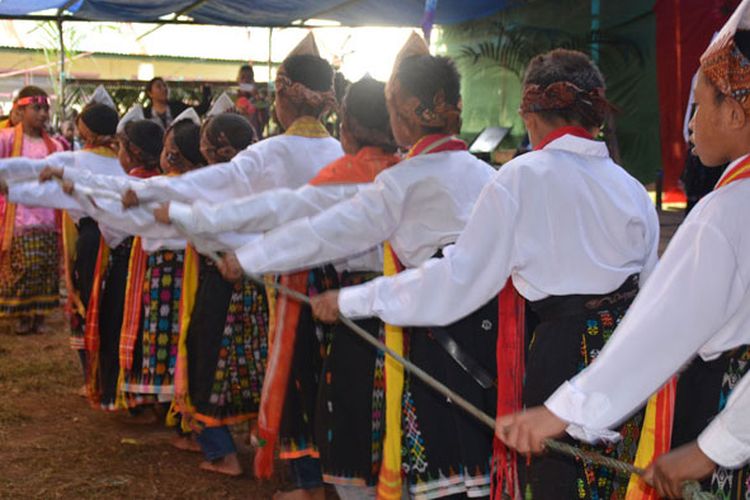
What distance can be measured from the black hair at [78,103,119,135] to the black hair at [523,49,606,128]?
10.5ft

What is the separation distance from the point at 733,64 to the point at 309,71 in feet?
7.67

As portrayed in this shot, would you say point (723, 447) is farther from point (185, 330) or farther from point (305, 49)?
point (185, 330)

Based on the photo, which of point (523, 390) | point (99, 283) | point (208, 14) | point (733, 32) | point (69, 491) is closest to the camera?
point (733, 32)

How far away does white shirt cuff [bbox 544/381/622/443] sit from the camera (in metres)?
1.83

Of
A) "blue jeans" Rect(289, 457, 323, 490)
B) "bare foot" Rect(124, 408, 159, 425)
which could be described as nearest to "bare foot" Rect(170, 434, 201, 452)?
"bare foot" Rect(124, 408, 159, 425)

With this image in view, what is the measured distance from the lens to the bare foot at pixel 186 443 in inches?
195

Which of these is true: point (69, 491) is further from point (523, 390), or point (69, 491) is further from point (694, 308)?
point (694, 308)

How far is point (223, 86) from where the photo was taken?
11430 millimetres

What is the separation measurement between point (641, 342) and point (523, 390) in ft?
2.92

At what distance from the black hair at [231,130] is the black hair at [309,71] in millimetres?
526

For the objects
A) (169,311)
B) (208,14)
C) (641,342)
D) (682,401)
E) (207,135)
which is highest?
(208,14)

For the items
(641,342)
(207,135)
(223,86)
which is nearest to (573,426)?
(641,342)

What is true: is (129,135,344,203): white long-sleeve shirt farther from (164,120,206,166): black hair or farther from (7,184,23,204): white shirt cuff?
(7,184,23,204): white shirt cuff

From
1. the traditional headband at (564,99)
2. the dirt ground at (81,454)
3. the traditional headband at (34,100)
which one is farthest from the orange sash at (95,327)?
the traditional headband at (564,99)
